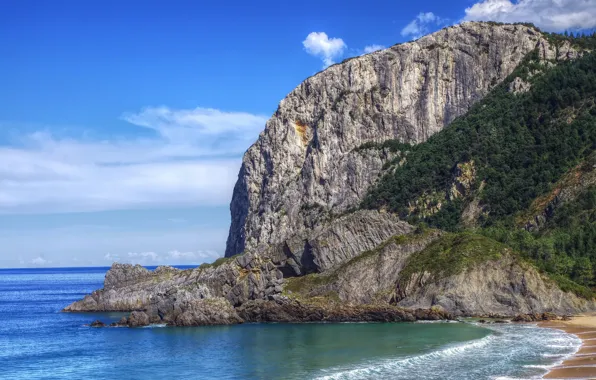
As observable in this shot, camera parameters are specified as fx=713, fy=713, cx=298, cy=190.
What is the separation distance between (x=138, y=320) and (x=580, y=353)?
171 ft

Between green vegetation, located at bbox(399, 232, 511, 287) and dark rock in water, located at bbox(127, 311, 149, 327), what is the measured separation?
103 feet

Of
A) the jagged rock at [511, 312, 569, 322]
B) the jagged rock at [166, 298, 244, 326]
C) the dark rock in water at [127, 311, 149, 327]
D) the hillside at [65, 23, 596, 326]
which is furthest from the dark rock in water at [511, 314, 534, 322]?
the dark rock in water at [127, 311, 149, 327]

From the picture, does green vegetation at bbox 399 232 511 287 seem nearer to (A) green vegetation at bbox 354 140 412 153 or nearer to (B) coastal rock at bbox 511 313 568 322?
(B) coastal rock at bbox 511 313 568 322

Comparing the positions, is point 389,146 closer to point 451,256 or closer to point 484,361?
point 451,256

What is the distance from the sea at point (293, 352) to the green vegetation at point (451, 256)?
27.0ft

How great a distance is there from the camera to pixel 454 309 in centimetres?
8119

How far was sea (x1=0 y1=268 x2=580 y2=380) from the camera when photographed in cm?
5228

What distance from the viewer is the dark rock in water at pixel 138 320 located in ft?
284

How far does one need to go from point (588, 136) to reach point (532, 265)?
202 feet

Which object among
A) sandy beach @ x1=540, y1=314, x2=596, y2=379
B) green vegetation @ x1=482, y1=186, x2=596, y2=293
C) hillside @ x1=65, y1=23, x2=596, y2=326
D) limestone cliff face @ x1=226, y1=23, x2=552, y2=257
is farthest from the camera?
limestone cliff face @ x1=226, y1=23, x2=552, y2=257

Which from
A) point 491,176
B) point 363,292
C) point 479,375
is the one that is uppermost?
point 491,176

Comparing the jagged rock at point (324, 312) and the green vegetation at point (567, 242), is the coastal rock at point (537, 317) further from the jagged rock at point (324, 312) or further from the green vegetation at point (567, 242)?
the jagged rock at point (324, 312)

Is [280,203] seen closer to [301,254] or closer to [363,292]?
[301,254]

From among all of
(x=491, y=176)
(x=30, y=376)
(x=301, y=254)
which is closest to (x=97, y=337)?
(x=30, y=376)
